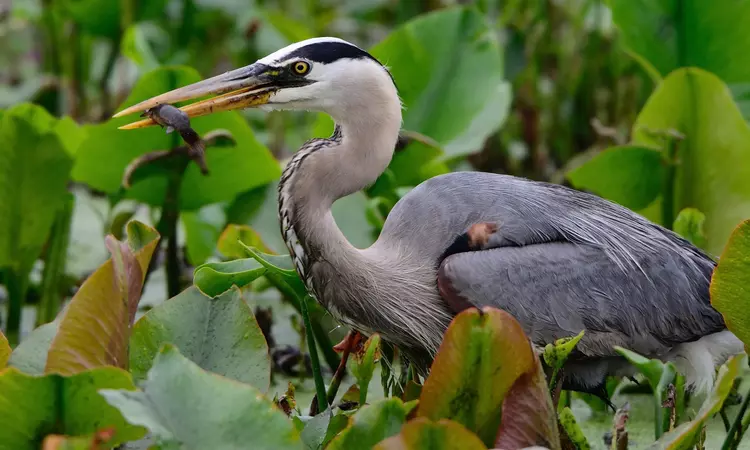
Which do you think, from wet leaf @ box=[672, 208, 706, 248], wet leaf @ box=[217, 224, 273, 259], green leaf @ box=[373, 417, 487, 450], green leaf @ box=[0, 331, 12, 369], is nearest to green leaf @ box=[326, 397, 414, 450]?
green leaf @ box=[373, 417, 487, 450]

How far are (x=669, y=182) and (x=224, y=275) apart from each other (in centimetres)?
144

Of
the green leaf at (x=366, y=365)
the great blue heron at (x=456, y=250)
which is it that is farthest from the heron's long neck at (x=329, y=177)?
the green leaf at (x=366, y=365)

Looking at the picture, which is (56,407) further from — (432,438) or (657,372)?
(657,372)

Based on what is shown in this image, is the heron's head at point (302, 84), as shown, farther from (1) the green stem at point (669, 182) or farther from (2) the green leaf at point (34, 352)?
(1) the green stem at point (669, 182)

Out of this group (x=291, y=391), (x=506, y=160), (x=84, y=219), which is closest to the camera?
(x=291, y=391)

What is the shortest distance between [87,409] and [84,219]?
2.76m

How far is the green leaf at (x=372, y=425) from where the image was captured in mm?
1770

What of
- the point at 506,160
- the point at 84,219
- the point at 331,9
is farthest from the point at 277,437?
the point at 331,9

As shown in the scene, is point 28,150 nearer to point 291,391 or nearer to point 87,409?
point 291,391

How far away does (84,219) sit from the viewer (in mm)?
4418

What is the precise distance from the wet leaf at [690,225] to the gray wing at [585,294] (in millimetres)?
224

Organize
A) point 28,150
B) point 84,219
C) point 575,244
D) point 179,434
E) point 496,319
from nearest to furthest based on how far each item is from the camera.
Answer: point 179,434 < point 496,319 < point 575,244 < point 28,150 < point 84,219

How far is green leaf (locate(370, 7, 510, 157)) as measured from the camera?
3383 mm

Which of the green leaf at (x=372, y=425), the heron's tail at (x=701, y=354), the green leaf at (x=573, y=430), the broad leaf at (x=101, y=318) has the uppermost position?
the broad leaf at (x=101, y=318)
